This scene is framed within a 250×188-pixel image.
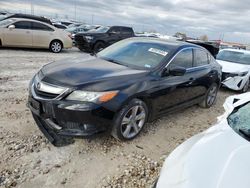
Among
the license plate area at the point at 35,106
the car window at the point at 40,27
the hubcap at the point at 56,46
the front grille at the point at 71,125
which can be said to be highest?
the car window at the point at 40,27

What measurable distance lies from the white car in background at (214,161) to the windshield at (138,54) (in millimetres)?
1985

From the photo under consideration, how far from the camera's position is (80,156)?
323cm

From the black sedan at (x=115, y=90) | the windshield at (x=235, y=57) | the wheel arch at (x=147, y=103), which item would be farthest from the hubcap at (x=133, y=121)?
the windshield at (x=235, y=57)

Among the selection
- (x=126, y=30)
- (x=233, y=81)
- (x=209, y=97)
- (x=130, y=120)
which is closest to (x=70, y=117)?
(x=130, y=120)

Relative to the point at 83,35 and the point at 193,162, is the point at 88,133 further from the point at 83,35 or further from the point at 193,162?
the point at 83,35

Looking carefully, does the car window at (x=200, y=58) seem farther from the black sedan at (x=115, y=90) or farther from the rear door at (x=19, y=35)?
the rear door at (x=19, y=35)

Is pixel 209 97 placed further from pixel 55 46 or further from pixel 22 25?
pixel 22 25

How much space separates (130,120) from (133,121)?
0.25 ft

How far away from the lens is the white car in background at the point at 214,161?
1.52 meters

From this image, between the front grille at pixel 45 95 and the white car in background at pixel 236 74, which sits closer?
the front grille at pixel 45 95

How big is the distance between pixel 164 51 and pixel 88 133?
2003mm

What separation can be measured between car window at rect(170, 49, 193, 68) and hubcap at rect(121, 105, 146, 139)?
102 centimetres

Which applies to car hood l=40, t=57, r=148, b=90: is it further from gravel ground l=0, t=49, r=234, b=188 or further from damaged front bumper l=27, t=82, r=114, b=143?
gravel ground l=0, t=49, r=234, b=188

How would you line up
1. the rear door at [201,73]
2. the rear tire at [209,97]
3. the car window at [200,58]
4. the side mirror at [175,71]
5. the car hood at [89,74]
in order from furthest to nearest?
the rear tire at [209,97], the car window at [200,58], the rear door at [201,73], the side mirror at [175,71], the car hood at [89,74]
